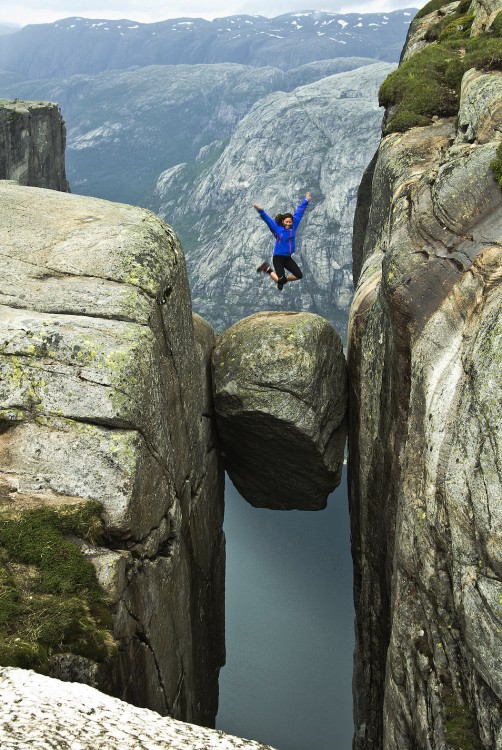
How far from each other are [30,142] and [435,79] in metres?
84.1

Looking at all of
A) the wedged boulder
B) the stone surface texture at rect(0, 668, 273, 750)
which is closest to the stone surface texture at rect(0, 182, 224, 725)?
the stone surface texture at rect(0, 668, 273, 750)

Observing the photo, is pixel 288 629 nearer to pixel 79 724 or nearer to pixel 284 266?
pixel 284 266

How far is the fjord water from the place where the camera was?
188 ft

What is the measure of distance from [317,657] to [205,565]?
141 ft

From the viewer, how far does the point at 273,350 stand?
94.8 ft

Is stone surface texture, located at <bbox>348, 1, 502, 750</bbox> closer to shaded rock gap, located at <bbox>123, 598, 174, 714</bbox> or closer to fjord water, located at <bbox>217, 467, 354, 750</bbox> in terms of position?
shaded rock gap, located at <bbox>123, 598, 174, 714</bbox>

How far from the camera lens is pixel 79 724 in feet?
36.9

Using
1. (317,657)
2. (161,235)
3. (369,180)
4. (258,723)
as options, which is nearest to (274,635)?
(317,657)

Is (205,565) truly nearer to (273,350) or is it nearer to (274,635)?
(273,350)

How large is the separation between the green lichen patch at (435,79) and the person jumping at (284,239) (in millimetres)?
5779

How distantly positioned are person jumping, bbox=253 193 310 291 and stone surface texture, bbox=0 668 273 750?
69.5 ft

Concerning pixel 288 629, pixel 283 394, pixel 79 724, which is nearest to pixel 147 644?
pixel 79 724

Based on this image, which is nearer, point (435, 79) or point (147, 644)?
point (147, 644)

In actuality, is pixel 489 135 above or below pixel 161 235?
above
